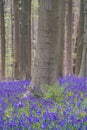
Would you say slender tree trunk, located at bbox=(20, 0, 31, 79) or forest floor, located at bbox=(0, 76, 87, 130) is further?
slender tree trunk, located at bbox=(20, 0, 31, 79)

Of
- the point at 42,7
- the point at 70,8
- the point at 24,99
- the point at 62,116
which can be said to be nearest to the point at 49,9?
the point at 42,7

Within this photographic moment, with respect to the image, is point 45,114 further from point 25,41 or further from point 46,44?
point 25,41

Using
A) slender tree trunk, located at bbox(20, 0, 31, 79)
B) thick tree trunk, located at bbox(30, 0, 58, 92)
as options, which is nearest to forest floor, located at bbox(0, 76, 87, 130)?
thick tree trunk, located at bbox(30, 0, 58, 92)

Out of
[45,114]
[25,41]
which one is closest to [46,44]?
[45,114]

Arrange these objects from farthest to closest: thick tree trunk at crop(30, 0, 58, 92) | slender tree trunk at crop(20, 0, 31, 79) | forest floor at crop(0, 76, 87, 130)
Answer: slender tree trunk at crop(20, 0, 31, 79) < thick tree trunk at crop(30, 0, 58, 92) < forest floor at crop(0, 76, 87, 130)

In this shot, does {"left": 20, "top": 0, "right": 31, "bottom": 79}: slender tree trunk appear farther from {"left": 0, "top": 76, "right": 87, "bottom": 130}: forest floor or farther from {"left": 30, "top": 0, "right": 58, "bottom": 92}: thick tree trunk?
{"left": 0, "top": 76, "right": 87, "bottom": 130}: forest floor

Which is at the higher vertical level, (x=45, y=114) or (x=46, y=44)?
(x=46, y=44)

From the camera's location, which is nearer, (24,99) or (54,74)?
(24,99)

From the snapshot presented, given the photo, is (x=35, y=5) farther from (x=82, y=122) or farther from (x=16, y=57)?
(x=82, y=122)

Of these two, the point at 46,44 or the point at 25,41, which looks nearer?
the point at 46,44

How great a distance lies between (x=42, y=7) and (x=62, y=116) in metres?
3.96

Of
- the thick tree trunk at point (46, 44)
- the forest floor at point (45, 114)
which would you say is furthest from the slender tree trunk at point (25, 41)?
the forest floor at point (45, 114)

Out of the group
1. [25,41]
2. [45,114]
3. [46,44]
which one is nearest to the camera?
[45,114]

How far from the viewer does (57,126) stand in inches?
173
